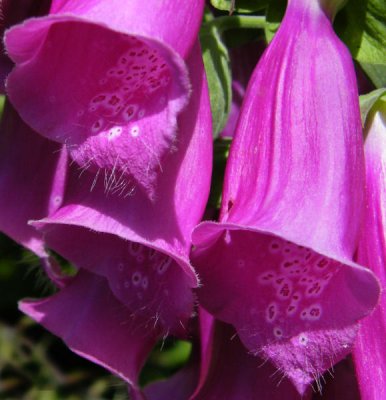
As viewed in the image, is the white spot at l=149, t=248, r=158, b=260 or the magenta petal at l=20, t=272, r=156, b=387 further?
the magenta petal at l=20, t=272, r=156, b=387

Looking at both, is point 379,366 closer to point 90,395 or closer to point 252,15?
point 252,15

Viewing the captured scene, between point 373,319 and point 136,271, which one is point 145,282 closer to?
point 136,271

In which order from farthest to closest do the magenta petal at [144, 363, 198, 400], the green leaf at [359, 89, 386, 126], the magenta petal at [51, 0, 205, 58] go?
the magenta petal at [144, 363, 198, 400], the green leaf at [359, 89, 386, 126], the magenta petal at [51, 0, 205, 58]

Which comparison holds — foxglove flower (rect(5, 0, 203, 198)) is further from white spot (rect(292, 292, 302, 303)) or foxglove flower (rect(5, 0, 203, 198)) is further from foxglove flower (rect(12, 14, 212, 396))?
white spot (rect(292, 292, 302, 303))

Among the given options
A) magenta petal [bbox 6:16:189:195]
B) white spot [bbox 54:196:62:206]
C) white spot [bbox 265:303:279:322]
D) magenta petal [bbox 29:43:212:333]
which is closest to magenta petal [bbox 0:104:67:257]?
white spot [bbox 54:196:62:206]

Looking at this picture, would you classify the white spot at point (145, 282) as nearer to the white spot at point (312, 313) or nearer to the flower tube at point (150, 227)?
the flower tube at point (150, 227)
